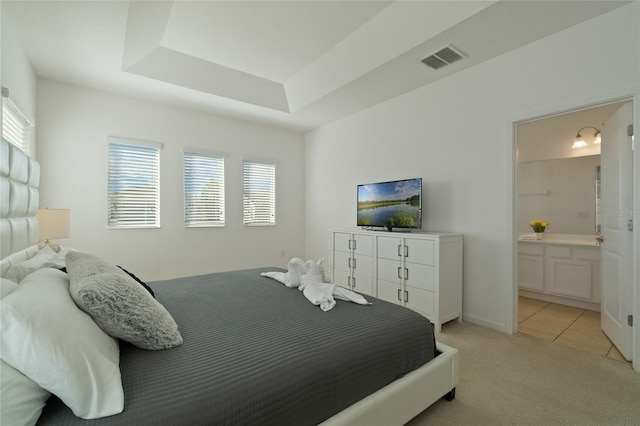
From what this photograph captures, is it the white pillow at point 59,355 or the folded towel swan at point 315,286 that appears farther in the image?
the folded towel swan at point 315,286

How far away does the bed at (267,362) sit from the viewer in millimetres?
1043

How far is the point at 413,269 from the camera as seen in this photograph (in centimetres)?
325

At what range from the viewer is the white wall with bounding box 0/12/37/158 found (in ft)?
7.63

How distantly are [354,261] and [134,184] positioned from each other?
323 cm

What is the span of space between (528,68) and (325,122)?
9.84ft

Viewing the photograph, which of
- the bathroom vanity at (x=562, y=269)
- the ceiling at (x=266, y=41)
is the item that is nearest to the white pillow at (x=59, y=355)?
the ceiling at (x=266, y=41)

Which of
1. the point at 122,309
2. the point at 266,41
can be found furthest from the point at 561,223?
the point at 122,309

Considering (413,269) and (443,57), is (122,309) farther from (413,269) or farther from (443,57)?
(443,57)

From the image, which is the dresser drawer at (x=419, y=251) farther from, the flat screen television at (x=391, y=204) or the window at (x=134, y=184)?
the window at (x=134, y=184)

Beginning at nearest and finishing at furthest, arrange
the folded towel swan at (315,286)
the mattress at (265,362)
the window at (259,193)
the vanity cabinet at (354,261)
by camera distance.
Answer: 1. the mattress at (265,362)
2. the folded towel swan at (315,286)
3. the vanity cabinet at (354,261)
4. the window at (259,193)

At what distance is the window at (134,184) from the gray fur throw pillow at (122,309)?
9.68ft

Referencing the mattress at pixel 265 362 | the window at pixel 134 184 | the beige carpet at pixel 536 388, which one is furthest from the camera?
the window at pixel 134 184

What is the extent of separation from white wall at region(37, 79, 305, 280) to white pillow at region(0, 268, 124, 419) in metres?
3.27

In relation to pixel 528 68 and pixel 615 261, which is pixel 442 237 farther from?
pixel 528 68
